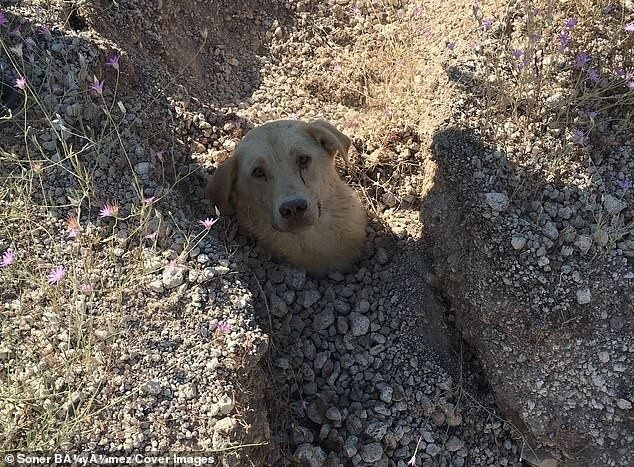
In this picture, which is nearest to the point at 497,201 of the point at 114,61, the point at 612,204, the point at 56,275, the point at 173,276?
the point at 612,204

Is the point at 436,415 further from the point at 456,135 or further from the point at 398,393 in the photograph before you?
the point at 456,135

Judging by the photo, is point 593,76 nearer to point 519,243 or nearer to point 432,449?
point 519,243

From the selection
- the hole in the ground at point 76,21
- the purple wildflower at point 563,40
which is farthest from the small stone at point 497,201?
the hole in the ground at point 76,21

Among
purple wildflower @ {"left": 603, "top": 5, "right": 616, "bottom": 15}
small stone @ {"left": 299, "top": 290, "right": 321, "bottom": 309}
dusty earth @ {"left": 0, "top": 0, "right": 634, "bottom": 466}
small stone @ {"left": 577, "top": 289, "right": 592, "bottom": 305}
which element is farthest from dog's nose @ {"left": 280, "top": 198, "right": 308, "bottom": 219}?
purple wildflower @ {"left": 603, "top": 5, "right": 616, "bottom": 15}

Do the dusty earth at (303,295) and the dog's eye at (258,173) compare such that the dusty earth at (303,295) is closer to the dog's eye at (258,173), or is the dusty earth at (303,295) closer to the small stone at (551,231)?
the small stone at (551,231)

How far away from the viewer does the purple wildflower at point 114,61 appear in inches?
158

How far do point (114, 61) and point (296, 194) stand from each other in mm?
1489

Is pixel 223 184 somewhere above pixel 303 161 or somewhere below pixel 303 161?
below

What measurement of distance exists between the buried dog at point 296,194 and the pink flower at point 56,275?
131cm

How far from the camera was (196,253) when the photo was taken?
11.9ft

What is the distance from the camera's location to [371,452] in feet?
11.4

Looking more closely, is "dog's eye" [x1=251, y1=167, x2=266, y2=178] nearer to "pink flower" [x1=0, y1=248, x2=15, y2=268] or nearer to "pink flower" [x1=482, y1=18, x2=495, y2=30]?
"pink flower" [x1=0, y1=248, x2=15, y2=268]

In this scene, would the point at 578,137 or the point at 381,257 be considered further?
the point at 381,257

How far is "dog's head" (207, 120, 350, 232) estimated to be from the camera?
409 centimetres
